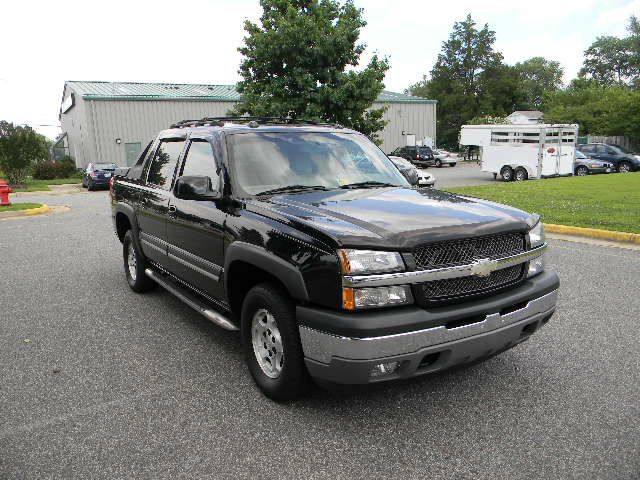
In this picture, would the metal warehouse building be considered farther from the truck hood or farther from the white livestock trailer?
the truck hood

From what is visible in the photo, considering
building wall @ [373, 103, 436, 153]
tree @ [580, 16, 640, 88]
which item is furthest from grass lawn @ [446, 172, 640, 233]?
tree @ [580, 16, 640, 88]

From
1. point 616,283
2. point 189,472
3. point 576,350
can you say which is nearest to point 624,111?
point 616,283

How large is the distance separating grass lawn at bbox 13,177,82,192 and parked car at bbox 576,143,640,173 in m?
28.7

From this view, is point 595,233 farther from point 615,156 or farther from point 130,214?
point 615,156

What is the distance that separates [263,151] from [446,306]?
1.98 metres

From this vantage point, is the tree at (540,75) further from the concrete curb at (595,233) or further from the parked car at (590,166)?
the concrete curb at (595,233)

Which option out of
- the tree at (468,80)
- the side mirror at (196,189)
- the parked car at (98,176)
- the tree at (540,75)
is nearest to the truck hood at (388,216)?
the side mirror at (196,189)

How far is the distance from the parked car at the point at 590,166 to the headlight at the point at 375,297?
86.5 feet

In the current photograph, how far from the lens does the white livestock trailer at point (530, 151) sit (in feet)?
76.5

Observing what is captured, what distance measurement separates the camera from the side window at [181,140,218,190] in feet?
13.8

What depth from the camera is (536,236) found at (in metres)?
3.61

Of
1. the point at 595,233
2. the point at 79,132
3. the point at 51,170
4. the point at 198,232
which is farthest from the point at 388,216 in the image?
the point at 79,132

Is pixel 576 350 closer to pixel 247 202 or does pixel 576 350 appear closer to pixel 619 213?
pixel 247 202

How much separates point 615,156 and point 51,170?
3388 cm
